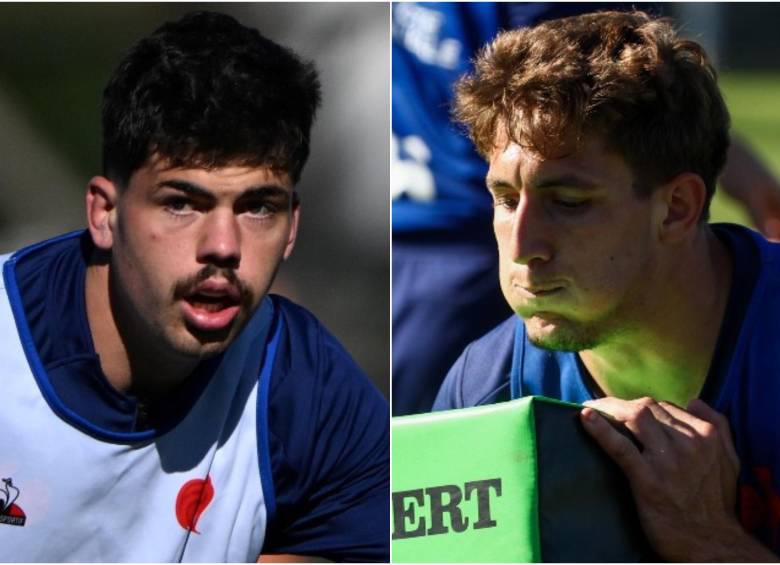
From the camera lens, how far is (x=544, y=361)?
9.83ft

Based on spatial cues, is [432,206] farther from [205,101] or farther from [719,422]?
[719,422]

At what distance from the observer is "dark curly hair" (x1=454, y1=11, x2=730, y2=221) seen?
275 centimetres

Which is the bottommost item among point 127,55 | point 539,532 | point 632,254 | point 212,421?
point 539,532

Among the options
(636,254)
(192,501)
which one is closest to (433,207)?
(636,254)

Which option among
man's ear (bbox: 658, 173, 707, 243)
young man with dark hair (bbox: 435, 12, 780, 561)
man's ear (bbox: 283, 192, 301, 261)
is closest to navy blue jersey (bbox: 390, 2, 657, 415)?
young man with dark hair (bbox: 435, 12, 780, 561)

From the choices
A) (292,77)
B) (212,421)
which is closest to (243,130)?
(292,77)

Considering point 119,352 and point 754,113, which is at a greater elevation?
point 754,113

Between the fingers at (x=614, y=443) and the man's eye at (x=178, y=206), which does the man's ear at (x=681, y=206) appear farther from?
the man's eye at (x=178, y=206)

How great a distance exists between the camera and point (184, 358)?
299cm

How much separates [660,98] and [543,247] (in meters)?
0.39

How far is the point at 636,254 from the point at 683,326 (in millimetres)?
186

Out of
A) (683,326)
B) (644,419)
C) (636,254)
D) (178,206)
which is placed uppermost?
(178,206)

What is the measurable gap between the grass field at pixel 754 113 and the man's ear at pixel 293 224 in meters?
0.93

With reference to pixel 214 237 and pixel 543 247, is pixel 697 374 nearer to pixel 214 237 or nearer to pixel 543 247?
pixel 543 247
